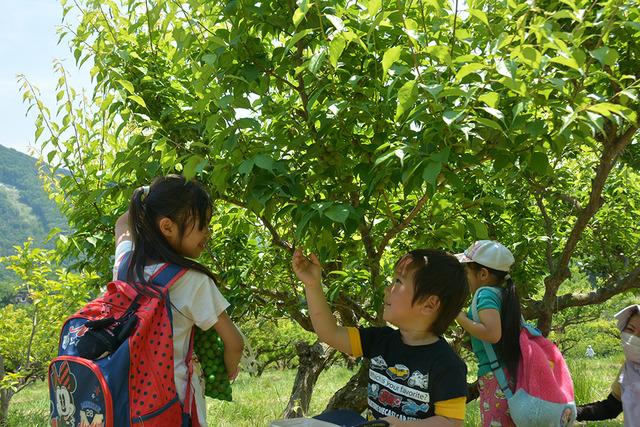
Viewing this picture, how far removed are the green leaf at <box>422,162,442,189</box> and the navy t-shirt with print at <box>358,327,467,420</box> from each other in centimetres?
64

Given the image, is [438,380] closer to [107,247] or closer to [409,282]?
[409,282]

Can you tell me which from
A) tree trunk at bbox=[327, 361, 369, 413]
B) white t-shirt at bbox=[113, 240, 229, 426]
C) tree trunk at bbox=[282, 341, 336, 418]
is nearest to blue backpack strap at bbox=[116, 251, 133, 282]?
white t-shirt at bbox=[113, 240, 229, 426]

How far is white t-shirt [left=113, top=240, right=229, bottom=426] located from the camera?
6.46ft

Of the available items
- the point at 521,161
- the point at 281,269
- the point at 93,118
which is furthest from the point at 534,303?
the point at 93,118

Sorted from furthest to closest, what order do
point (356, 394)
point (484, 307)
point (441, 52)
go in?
point (356, 394) → point (484, 307) → point (441, 52)

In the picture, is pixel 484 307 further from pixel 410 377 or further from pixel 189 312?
pixel 189 312

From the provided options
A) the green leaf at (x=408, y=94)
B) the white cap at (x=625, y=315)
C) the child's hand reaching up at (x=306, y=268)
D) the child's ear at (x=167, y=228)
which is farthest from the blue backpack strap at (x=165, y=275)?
the white cap at (x=625, y=315)

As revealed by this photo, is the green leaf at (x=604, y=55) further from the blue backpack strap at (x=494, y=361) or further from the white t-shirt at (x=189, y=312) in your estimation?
the blue backpack strap at (x=494, y=361)

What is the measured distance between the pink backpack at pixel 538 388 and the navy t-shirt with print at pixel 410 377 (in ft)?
2.62

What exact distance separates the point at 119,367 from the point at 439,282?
1.06m

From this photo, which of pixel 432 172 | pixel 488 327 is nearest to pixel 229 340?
pixel 432 172

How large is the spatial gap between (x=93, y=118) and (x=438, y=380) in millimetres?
3109

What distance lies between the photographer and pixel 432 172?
1.80 metres

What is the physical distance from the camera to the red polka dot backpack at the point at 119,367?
1797 millimetres
